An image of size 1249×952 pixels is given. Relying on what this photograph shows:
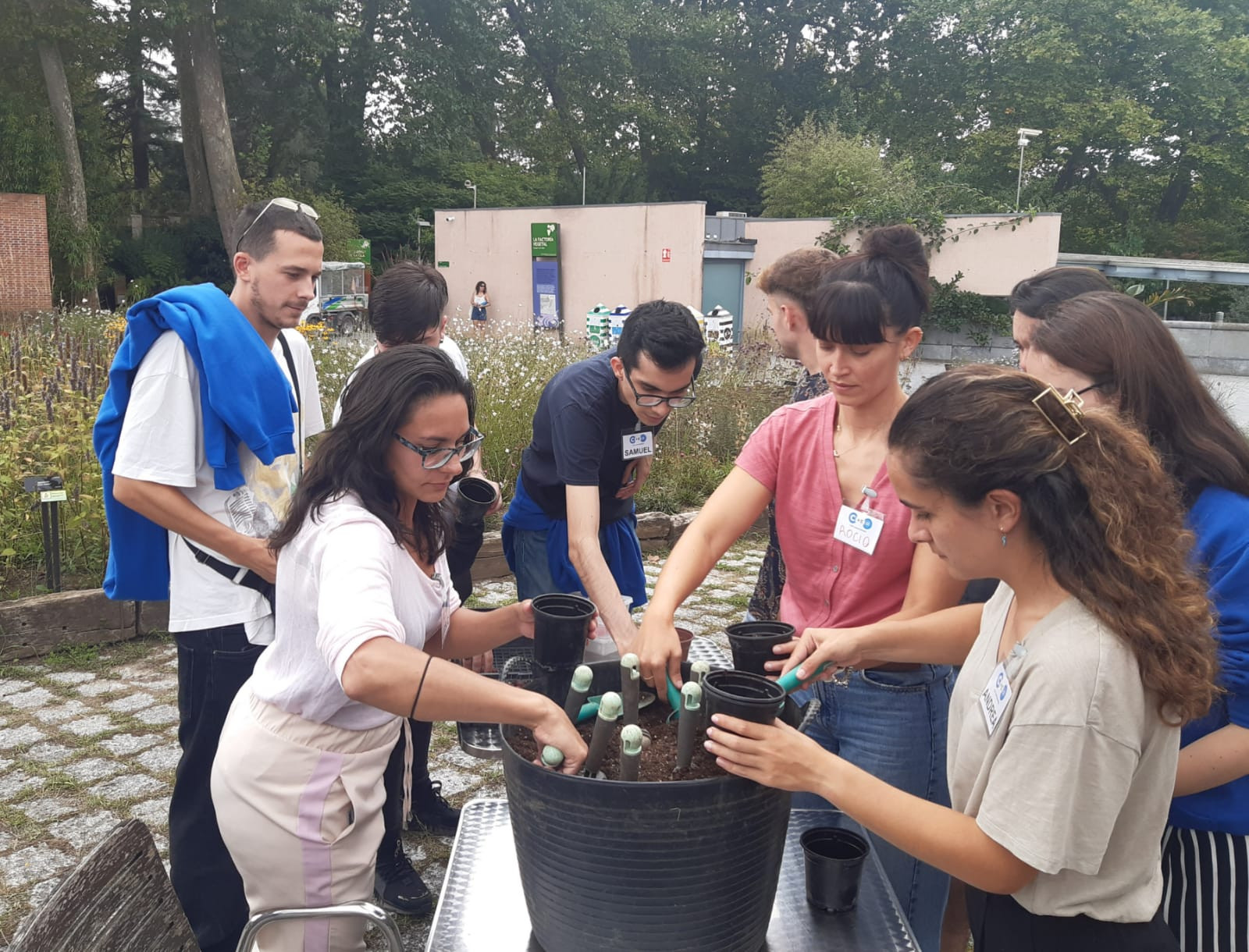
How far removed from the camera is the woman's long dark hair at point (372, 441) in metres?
1.71

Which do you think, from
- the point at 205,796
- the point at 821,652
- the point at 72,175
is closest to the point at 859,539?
the point at 821,652

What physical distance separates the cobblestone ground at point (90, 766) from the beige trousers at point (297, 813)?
113cm

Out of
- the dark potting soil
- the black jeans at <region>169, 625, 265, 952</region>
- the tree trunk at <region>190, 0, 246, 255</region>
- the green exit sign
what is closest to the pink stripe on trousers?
the dark potting soil

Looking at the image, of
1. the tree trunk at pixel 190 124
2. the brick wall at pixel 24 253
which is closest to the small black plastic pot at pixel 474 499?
the brick wall at pixel 24 253

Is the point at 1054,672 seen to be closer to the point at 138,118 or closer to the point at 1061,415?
the point at 1061,415

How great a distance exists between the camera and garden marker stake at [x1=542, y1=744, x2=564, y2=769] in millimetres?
1373

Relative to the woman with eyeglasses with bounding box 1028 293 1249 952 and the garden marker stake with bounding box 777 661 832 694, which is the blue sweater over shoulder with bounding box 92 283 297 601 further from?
the woman with eyeglasses with bounding box 1028 293 1249 952

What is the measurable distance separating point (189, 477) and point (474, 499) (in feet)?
2.18

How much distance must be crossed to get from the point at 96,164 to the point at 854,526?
99.9ft

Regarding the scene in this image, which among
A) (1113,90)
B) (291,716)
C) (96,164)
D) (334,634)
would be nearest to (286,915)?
(291,716)

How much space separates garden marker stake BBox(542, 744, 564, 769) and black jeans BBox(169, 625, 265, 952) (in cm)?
119

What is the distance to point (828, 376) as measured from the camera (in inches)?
78.4

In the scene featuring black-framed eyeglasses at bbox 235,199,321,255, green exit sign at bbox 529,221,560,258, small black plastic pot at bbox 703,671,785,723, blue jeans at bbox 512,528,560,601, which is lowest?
blue jeans at bbox 512,528,560,601

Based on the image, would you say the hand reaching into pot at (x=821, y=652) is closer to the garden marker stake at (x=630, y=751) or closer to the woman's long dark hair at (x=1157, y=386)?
the garden marker stake at (x=630, y=751)
